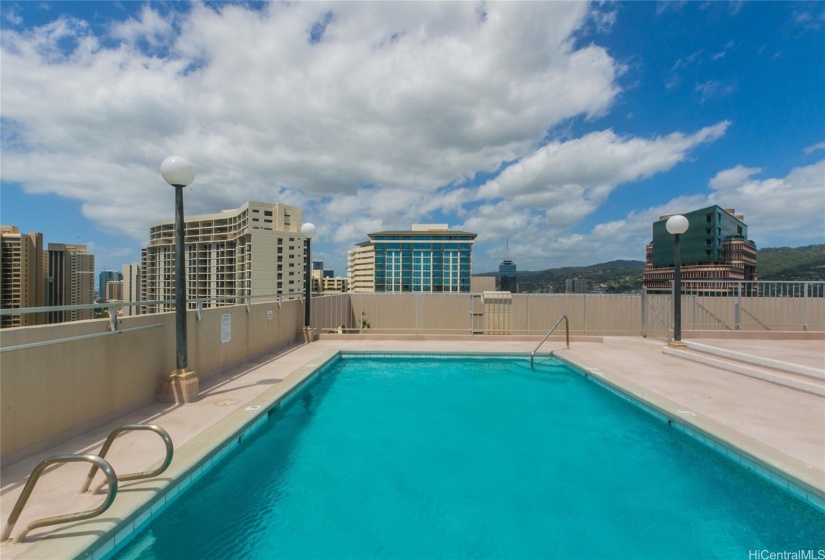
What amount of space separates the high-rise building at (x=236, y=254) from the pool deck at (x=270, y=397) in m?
89.6

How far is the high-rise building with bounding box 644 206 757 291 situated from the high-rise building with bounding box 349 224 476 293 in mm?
60374

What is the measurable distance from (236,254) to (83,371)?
10662 cm

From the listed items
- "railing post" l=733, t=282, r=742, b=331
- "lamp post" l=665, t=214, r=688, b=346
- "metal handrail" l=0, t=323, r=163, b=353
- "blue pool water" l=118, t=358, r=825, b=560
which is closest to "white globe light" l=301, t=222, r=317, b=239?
"blue pool water" l=118, t=358, r=825, b=560

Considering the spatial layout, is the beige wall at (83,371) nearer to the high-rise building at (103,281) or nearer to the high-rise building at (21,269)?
the high-rise building at (103,281)

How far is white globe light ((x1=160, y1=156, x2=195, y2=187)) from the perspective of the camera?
5.04 meters

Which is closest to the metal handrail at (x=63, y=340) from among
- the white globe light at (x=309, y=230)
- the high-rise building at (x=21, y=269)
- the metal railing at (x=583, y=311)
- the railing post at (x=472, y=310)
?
the white globe light at (x=309, y=230)

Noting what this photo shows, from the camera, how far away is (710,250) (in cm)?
9056

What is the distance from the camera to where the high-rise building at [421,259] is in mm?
138375

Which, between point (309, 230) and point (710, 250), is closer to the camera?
point (309, 230)

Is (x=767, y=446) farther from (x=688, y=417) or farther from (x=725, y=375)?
(x=725, y=375)

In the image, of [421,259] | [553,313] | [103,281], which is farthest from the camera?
[421,259]

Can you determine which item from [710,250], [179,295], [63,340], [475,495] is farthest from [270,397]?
[710,250]

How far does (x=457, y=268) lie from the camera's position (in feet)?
458

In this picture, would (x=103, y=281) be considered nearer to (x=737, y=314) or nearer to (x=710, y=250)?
(x=737, y=314)
